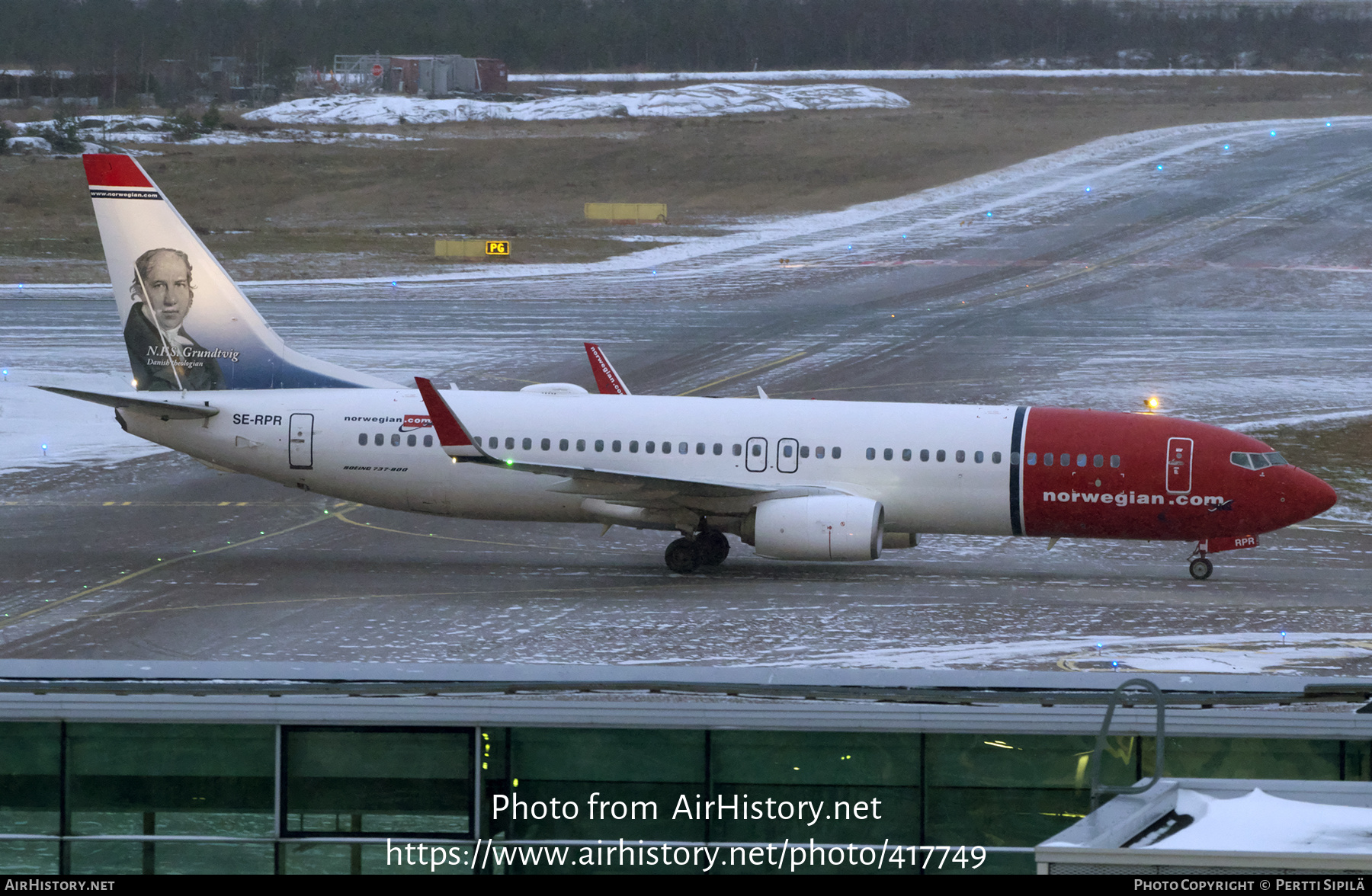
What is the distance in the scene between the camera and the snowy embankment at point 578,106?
413 ft

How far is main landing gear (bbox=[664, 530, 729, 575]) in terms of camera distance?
107 ft

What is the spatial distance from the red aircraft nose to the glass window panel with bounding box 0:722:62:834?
26.6 m

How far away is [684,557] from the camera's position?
3269 cm

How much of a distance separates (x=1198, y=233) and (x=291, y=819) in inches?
3158

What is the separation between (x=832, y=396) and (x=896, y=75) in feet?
356

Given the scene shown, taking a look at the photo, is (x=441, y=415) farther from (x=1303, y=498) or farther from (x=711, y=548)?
(x=1303, y=498)

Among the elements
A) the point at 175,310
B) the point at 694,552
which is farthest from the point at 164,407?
the point at 694,552

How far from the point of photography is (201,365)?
114ft

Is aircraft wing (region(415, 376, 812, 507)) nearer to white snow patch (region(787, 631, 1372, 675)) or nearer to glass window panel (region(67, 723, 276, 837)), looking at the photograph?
white snow patch (region(787, 631, 1372, 675))

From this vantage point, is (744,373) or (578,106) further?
(578,106)

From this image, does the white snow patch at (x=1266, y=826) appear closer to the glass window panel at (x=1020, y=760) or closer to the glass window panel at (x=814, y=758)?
the glass window panel at (x=1020, y=760)

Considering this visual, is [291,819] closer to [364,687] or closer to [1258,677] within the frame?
[364,687]

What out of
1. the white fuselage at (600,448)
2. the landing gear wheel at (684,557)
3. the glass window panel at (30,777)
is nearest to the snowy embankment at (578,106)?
the white fuselage at (600,448)

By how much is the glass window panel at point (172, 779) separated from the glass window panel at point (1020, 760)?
484 centimetres
